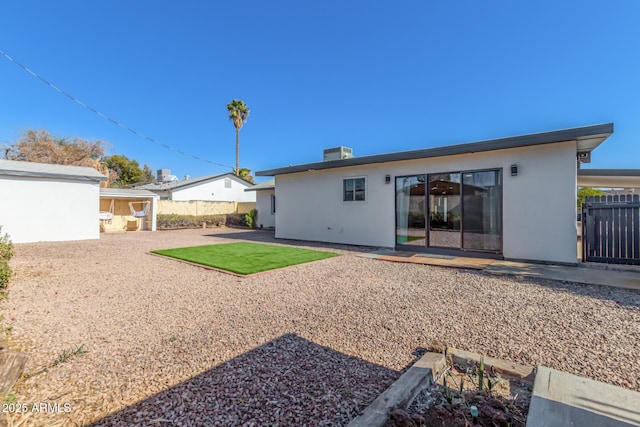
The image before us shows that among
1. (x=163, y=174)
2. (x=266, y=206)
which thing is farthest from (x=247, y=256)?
(x=163, y=174)

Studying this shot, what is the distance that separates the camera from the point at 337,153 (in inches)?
440

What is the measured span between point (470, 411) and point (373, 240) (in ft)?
25.7

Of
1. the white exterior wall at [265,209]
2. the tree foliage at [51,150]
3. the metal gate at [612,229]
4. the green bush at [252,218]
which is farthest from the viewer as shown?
the tree foliage at [51,150]

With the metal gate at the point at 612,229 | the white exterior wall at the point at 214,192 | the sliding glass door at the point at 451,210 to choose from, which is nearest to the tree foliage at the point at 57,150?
the white exterior wall at the point at 214,192

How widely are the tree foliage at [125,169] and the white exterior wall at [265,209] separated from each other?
24.5 m

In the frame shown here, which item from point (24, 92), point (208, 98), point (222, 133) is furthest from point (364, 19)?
point (222, 133)

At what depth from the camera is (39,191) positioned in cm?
1134

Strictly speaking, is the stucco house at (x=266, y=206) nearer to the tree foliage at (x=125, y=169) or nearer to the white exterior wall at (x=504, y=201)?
the white exterior wall at (x=504, y=201)

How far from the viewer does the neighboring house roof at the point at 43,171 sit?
35.4ft

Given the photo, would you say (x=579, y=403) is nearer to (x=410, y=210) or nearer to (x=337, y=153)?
(x=410, y=210)

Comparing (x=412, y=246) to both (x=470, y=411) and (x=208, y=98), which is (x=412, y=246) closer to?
(x=470, y=411)

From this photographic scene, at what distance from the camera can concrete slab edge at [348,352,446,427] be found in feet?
5.55

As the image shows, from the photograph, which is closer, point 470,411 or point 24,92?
point 470,411

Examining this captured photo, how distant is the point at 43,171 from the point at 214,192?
12128 mm
